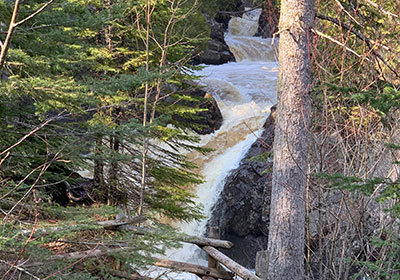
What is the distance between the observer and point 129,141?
7734 mm

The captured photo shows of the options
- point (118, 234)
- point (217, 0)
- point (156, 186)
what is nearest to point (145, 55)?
point (156, 186)

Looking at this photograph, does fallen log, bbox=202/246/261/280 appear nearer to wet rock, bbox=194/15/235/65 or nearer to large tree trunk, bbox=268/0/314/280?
large tree trunk, bbox=268/0/314/280

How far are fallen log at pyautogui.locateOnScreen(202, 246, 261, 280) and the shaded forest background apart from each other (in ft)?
2.16

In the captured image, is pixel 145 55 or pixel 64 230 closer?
pixel 64 230

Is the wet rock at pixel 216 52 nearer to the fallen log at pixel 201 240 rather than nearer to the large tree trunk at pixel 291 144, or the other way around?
the large tree trunk at pixel 291 144

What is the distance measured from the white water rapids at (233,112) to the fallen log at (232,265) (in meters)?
1.82

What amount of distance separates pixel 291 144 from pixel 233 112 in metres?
11.8

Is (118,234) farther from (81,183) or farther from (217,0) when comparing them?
(217,0)

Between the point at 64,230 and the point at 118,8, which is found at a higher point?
the point at 118,8

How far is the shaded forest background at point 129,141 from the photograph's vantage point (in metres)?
4.29

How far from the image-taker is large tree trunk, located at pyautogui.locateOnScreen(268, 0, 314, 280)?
5676mm

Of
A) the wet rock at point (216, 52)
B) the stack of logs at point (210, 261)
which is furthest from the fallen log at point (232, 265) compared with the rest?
the wet rock at point (216, 52)

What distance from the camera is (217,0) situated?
1116 inches

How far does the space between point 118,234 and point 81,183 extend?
14.0 feet
